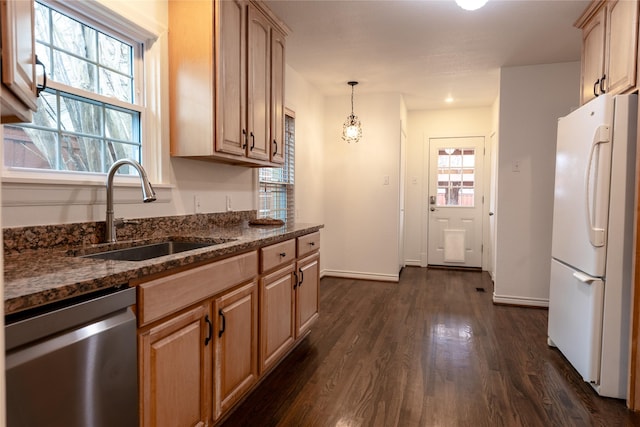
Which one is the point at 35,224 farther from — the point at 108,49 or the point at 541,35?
the point at 541,35

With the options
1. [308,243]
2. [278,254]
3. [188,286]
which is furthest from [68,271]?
[308,243]

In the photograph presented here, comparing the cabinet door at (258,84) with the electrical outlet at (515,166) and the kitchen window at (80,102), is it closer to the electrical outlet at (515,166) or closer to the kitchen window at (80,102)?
the kitchen window at (80,102)

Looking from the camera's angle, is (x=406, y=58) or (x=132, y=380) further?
(x=406, y=58)

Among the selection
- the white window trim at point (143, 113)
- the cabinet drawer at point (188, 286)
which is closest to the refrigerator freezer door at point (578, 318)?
the cabinet drawer at point (188, 286)

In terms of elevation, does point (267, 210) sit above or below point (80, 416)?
above

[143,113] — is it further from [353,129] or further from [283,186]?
[353,129]

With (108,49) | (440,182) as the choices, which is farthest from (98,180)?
(440,182)

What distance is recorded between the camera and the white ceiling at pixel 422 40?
8.68 feet

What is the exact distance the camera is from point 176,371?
142 centimetres

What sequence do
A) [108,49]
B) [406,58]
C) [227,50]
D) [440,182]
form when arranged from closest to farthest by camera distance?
[108,49]
[227,50]
[406,58]
[440,182]

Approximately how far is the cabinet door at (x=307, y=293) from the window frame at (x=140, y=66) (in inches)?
43.3

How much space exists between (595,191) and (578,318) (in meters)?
0.79

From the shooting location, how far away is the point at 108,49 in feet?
6.48

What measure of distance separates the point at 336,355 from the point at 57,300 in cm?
200
